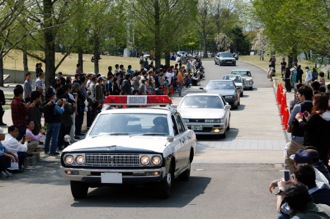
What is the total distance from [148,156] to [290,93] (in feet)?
111

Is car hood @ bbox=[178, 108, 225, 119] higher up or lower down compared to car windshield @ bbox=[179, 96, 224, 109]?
lower down

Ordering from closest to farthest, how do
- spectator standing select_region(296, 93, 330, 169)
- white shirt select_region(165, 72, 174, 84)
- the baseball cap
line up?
the baseball cap < spectator standing select_region(296, 93, 330, 169) < white shirt select_region(165, 72, 174, 84)

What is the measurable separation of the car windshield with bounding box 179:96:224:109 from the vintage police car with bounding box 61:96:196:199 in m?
10.8

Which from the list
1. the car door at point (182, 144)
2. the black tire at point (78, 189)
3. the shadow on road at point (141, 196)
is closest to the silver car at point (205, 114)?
the car door at point (182, 144)

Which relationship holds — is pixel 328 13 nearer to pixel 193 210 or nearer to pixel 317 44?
pixel 317 44

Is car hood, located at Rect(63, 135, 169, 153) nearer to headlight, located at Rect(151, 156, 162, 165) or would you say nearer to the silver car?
headlight, located at Rect(151, 156, 162, 165)

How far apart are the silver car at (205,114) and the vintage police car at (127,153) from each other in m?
9.01

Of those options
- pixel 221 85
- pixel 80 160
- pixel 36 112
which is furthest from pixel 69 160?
pixel 221 85

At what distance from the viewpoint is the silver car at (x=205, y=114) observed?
2208cm

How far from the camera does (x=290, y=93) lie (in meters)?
44.0

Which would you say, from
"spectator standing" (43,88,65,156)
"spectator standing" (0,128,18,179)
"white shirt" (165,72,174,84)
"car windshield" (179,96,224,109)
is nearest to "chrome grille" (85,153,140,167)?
"spectator standing" (0,128,18,179)

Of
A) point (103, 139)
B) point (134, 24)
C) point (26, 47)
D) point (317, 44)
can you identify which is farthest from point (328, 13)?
point (134, 24)

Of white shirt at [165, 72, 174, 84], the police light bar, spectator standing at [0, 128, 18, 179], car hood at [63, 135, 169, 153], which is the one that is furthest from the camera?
white shirt at [165, 72, 174, 84]

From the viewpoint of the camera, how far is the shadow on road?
1140 centimetres
